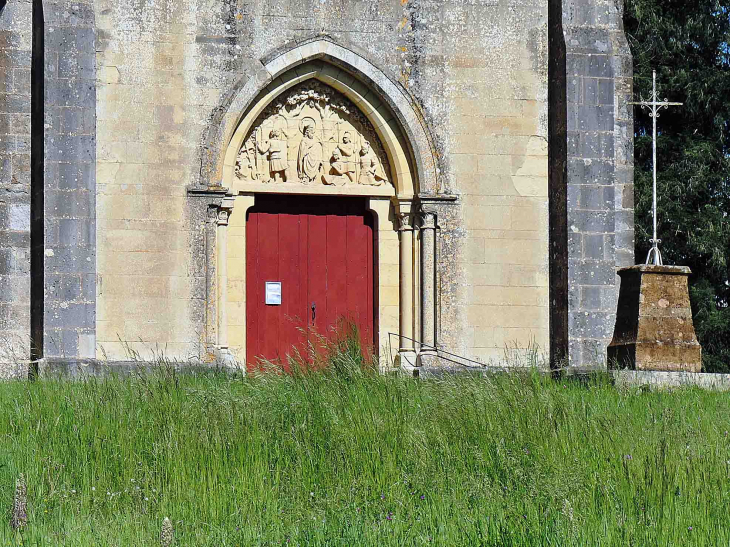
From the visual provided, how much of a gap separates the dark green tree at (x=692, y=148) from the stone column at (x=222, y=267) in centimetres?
997

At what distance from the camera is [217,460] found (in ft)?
29.6

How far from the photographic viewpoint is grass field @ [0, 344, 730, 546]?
7746 millimetres

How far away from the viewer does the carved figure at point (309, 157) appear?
15609mm

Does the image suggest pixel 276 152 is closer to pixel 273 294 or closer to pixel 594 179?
pixel 273 294

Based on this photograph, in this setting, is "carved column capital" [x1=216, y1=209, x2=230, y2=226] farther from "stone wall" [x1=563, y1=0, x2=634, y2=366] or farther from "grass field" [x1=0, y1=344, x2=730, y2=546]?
"grass field" [x1=0, y1=344, x2=730, y2=546]

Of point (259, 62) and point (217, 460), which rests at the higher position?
point (259, 62)

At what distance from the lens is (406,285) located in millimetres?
15656

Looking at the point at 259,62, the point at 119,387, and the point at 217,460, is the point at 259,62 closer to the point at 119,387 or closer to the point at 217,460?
the point at 119,387

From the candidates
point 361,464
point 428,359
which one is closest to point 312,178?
point 428,359

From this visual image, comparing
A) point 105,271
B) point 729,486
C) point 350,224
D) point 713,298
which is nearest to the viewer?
point 729,486

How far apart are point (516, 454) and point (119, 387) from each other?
351 centimetres

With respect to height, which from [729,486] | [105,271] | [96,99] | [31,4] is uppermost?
[31,4]

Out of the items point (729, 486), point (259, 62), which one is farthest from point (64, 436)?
point (259, 62)

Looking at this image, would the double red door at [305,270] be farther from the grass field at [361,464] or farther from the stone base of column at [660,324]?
the grass field at [361,464]
